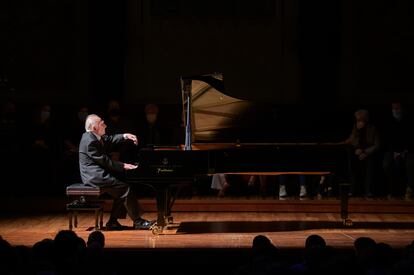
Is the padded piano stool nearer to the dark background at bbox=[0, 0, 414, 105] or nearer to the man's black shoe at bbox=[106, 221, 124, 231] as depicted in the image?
the man's black shoe at bbox=[106, 221, 124, 231]

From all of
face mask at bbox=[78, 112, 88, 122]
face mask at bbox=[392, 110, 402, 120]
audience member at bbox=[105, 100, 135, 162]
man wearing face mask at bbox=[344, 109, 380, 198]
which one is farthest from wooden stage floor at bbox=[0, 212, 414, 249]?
face mask at bbox=[78, 112, 88, 122]

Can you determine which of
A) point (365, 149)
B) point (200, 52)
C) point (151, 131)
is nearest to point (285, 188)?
point (365, 149)

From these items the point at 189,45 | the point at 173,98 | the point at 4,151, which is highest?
the point at 189,45

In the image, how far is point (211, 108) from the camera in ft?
24.6

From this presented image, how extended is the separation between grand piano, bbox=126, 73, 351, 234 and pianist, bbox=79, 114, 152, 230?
11.8 inches

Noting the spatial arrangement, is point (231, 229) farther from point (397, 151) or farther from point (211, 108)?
point (397, 151)

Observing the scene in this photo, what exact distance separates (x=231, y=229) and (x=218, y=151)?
0.90 meters

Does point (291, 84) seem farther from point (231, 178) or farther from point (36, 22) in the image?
point (36, 22)

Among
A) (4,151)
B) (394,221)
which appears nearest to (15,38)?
(4,151)

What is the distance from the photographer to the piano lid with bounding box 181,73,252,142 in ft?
23.9

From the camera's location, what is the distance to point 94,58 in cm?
1106

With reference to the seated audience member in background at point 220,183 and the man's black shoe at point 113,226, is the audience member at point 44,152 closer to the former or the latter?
the seated audience member in background at point 220,183

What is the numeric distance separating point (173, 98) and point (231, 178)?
68.9 inches

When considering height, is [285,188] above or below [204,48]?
below
